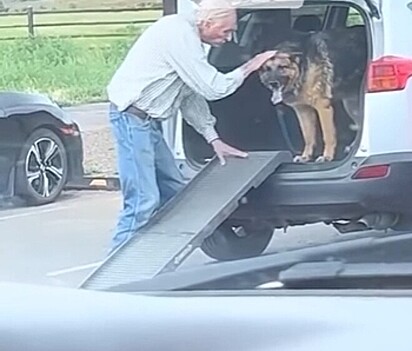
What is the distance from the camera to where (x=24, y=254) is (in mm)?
3369

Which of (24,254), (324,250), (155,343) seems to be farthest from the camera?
(24,254)

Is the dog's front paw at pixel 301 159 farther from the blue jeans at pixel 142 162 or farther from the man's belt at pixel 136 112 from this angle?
the man's belt at pixel 136 112

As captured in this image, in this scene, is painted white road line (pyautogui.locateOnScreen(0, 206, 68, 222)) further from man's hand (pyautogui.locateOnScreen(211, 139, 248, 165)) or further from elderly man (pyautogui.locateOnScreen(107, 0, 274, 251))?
man's hand (pyautogui.locateOnScreen(211, 139, 248, 165))

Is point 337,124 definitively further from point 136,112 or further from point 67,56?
point 67,56

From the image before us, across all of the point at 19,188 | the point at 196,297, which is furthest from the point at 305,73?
the point at 196,297

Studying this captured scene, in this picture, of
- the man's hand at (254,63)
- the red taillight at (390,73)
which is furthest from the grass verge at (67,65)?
the red taillight at (390,73)

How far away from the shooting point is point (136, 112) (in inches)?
190

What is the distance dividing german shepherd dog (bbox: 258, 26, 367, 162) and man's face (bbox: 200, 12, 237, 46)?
35 cm

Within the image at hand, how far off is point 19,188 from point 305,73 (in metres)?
1.45

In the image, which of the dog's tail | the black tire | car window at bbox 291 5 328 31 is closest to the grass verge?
car window at bbox 291 5 328 31

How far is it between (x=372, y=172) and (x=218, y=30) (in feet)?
3.20

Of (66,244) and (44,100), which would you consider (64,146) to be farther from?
(66,244)

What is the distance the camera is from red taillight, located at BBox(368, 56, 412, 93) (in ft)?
15.8

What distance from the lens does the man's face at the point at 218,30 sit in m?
4.79
